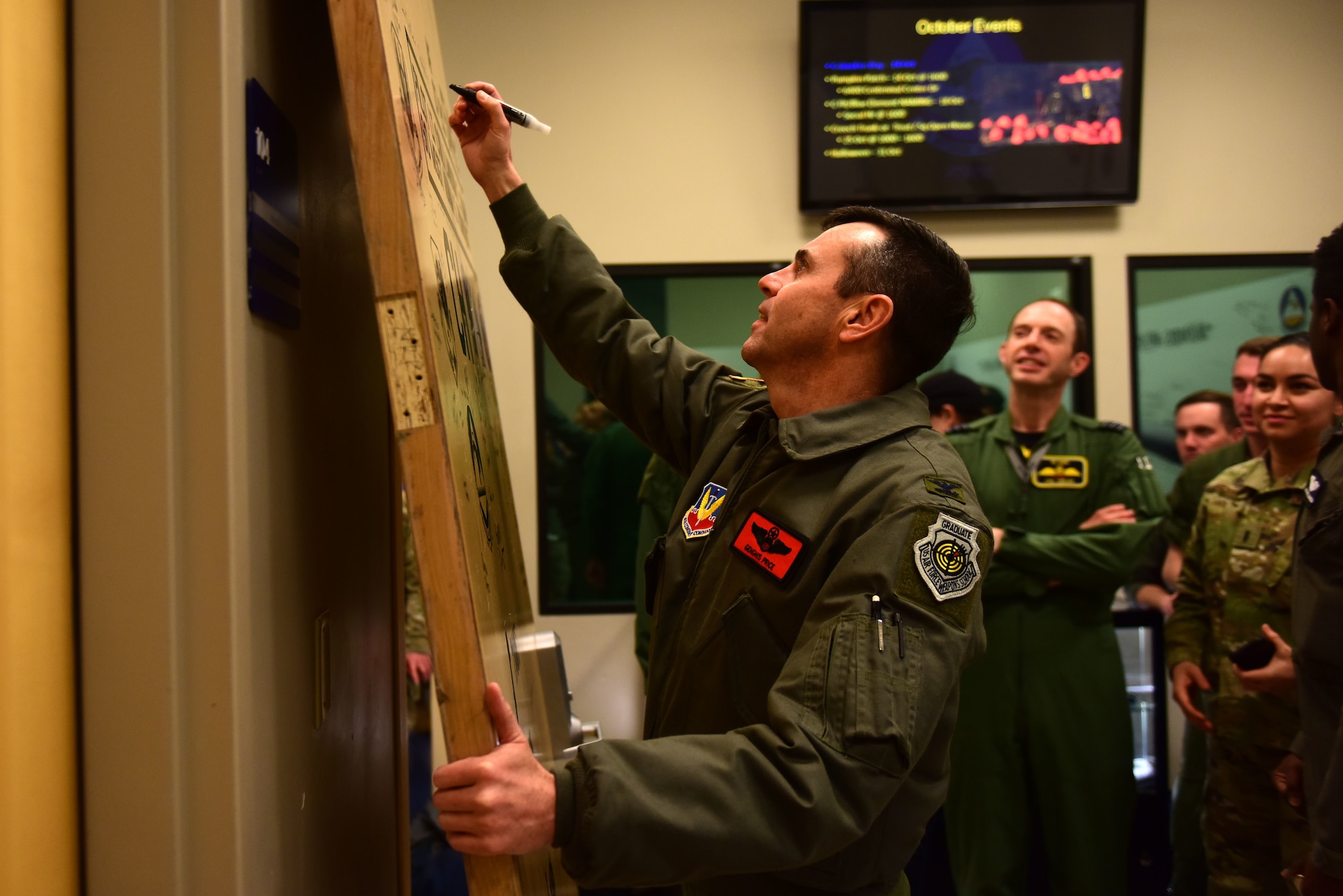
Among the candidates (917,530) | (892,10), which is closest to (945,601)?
(917,530)

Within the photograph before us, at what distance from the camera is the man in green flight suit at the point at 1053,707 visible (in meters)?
2.36

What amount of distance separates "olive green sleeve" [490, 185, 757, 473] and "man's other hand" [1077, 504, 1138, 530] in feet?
4.72

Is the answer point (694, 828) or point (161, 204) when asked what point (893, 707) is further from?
point (161, 204)

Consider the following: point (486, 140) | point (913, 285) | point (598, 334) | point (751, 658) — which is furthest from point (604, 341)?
point (751, 658)

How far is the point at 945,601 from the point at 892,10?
2.75 metres

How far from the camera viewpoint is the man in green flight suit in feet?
7.73

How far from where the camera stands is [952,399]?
3.14 m

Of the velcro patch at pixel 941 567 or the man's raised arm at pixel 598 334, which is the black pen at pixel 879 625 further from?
the man's raised arm at pixel 598 334

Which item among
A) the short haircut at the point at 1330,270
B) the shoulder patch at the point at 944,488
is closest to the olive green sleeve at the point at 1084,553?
the short haircut at the point at 1330,270

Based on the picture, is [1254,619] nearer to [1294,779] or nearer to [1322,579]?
[1294,779]

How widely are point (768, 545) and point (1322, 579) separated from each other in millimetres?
1097

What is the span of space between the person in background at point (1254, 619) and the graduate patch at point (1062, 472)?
0.31 metres

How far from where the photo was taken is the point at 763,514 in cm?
110

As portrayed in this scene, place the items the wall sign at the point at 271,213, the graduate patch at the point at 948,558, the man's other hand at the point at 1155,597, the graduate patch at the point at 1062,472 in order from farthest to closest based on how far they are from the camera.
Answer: the man's other hand at the point at 1155,597, the graduate patch at the point at 1062,472, the graduate patch at the point at 948,558, the wall sign at the point at 271,213
